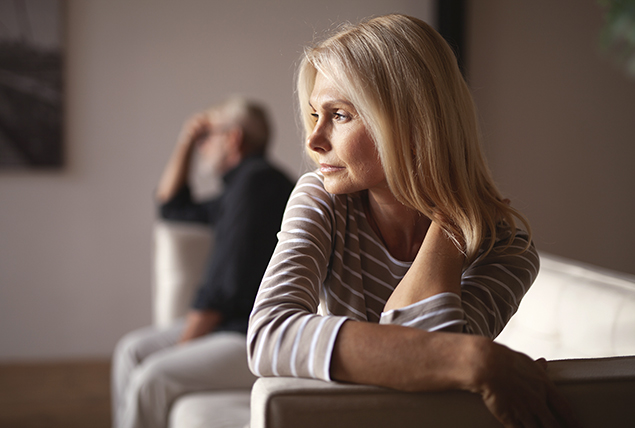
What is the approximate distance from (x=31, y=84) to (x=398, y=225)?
2771mm

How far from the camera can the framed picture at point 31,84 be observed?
115 inches

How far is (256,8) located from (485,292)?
2774 millimetres

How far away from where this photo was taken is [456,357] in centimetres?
60

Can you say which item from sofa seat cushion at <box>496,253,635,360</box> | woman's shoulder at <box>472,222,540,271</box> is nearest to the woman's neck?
woman's shoulder at <box>472,222,540,271</box>

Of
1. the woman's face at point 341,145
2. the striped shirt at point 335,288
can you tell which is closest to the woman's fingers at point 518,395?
the striped shirt at point 335,288

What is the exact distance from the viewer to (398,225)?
0.90 meters

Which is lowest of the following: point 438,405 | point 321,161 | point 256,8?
point 438,405

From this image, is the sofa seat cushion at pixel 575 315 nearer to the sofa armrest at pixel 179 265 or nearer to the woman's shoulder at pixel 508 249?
the woman's shoulder at pixel 508 249

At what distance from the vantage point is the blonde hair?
2.51 feet

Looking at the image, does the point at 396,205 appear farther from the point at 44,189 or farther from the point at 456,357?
the point at 44,189

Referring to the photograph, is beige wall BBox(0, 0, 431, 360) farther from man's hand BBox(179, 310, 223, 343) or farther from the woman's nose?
the woman's nose

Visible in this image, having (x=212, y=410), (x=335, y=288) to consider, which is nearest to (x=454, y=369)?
(x=335, y=288)

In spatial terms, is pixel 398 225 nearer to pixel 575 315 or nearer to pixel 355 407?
pixel 355 407

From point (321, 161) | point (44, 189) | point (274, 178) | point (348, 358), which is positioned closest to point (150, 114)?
point (44, 189)
